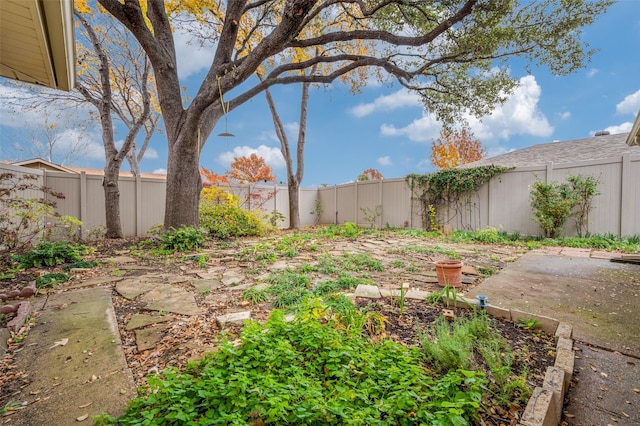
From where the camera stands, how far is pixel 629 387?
149 cm

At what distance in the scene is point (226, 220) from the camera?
7105 millimetres

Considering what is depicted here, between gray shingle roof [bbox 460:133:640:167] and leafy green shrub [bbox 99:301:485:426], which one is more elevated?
gray shingle roof [bbox 460:133:640:167]

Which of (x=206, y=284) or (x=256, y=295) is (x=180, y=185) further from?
(x=256, y=295)

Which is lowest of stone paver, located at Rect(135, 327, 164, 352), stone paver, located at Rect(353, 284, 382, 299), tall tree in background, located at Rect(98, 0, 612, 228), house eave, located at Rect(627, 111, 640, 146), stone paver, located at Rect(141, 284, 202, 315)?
stone paver, located at Rect(135, 327, 164, 352)

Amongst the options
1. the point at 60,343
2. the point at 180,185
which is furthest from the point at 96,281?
the point at 180,185

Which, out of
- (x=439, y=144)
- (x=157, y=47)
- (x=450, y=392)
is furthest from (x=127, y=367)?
(x=439, y=144)

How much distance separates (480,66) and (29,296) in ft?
27.1

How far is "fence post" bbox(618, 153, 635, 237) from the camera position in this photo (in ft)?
18.2

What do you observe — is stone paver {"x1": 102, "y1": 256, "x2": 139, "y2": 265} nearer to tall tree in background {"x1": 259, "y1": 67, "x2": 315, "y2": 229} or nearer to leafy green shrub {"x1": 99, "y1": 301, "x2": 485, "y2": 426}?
leafy green shrub {"x1": 99, "y1": 301, "x2": 485, "y2": 426}

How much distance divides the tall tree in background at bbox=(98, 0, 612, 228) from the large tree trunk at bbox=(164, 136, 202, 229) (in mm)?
18

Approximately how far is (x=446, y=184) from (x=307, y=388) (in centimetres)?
800

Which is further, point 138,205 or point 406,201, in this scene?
point 406,201

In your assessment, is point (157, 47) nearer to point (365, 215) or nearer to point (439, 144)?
point (365, 215)

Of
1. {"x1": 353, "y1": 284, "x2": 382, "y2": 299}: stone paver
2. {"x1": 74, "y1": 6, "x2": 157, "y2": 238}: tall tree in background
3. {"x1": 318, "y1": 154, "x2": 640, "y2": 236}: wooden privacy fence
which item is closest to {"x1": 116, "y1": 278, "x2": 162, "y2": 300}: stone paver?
{"x1": 353, "y1": 284, "x2": 382, "y2": 299}: stone paver
